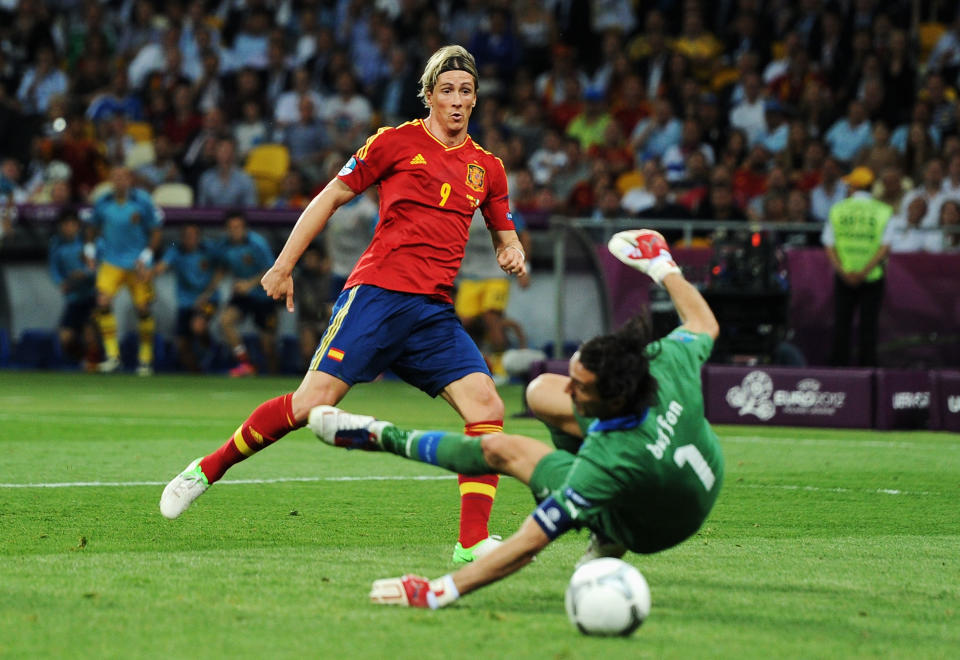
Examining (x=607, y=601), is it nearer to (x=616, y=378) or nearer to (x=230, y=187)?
(x=616, y=378)

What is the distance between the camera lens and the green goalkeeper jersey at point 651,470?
5.26 meters

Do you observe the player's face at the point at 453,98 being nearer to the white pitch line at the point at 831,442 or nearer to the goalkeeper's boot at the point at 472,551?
the goalkeeper's boot at the point at 472,551

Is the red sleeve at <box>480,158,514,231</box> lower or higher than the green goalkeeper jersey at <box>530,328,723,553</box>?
higher

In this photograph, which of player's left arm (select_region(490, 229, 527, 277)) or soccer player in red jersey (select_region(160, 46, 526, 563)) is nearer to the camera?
soccer player in red jersey (select_region(160, 46, 526, 563))

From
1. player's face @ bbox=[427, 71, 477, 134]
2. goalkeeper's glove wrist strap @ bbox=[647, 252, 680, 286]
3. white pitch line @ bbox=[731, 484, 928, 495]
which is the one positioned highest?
player's face @ bbox=[427, 71, 477, 134]

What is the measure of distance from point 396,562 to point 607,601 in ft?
5.62

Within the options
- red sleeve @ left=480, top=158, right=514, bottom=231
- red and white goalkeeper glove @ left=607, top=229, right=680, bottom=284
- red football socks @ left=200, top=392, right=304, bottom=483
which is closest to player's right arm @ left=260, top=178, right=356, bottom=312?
red football socks @ left=200, top=392, right=304, bottom=483

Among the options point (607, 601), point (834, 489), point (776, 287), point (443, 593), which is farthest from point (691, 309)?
point (776, 287)

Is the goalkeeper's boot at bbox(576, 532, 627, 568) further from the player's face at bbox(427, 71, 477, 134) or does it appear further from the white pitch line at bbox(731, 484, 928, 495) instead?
the white pitch line at bbox(731, 484, 928, 495)

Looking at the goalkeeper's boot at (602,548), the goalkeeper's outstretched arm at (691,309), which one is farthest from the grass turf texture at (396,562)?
the goalkeeper's outstretched arm at (691,309)

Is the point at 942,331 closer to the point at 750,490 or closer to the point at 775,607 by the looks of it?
the point at 750,490

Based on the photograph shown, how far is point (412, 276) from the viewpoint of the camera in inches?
273

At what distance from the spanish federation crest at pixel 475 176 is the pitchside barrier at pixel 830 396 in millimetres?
6680

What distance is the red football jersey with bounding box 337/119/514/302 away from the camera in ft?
22.9
